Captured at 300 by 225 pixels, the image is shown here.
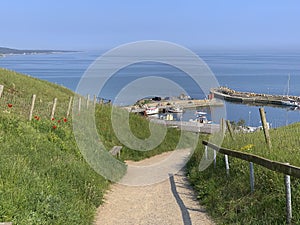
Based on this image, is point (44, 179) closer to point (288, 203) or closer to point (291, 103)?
point (288, 203)

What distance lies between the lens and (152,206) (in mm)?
8461

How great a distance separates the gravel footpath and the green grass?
1.01ft

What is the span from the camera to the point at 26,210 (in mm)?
5531

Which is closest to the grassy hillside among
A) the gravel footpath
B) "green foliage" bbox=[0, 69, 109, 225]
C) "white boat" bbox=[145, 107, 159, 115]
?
"green foliage" bbox=[0, 69, 109, 225]

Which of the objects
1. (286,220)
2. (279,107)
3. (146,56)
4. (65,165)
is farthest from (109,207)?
(279,107)

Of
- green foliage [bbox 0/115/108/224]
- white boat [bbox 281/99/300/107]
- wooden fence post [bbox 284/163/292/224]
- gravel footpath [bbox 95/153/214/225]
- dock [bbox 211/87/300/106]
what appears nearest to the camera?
green foliage [bbox 0/115/108/224]

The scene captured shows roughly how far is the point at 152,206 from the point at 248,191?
83.6 inches

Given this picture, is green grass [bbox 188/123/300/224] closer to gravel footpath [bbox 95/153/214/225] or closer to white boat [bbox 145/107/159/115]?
gravel footpath [bbox 95/153/214/225]

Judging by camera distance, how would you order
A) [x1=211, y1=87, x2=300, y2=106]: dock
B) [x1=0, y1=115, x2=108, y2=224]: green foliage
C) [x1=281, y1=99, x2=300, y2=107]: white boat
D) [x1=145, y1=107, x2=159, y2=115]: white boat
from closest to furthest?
[x1=0, y1=115, x2=108, y2=224]: green foliage < [x1=145, y1=107, x2=159, y2=115]: white boat < [x1=281, y1=99, x2=300, y2=107]: white boat < [x1=211, y1=87, x2=300, y2=106]: dock

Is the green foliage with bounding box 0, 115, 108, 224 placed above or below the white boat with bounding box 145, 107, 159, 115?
above

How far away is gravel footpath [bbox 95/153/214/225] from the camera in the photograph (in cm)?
737

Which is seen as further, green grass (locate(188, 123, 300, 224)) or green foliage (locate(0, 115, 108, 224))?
green grass (locate(188, 123, 300, 224))

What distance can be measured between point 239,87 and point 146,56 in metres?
118

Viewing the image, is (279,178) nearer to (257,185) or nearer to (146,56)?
(257,185)
